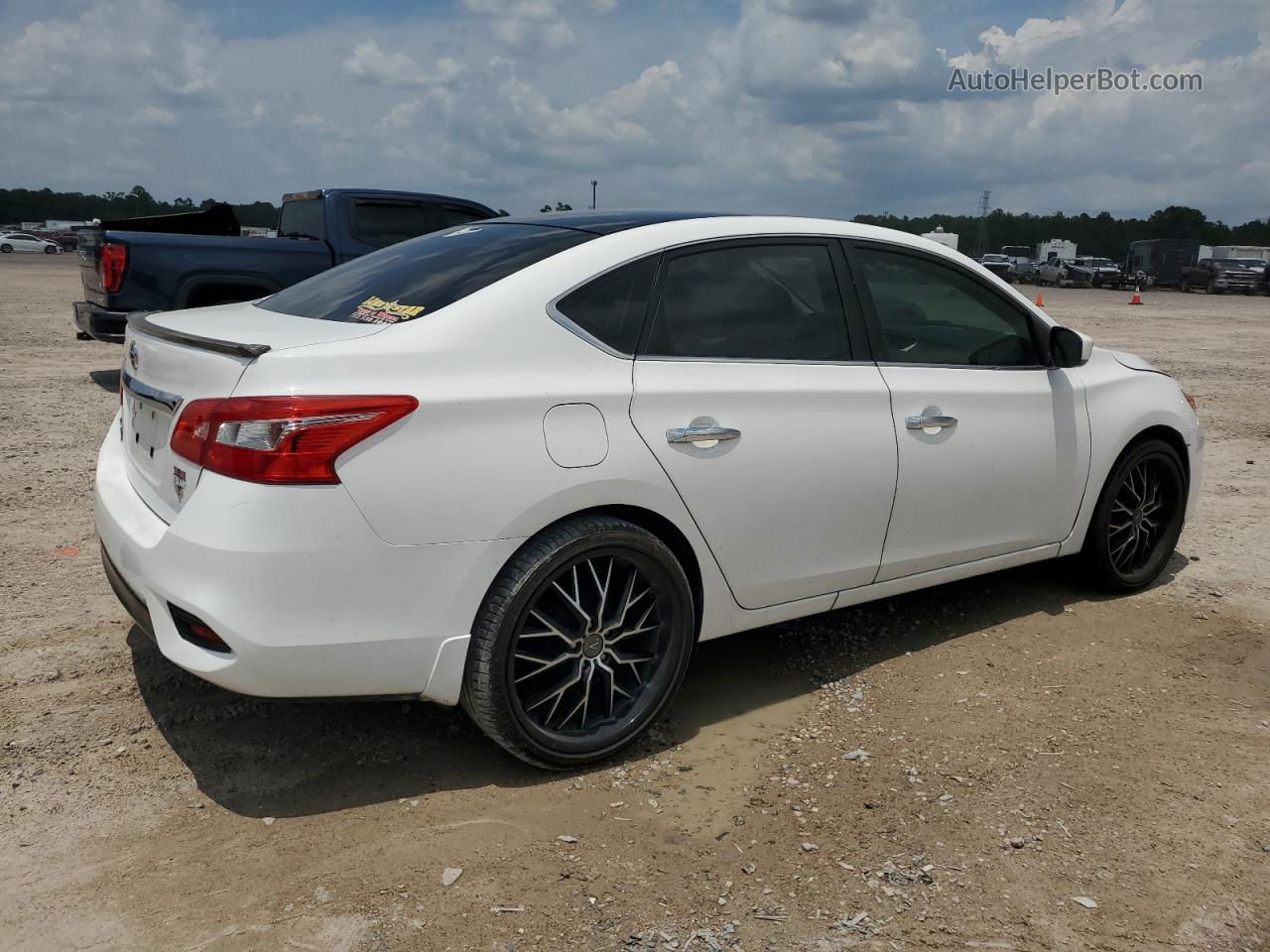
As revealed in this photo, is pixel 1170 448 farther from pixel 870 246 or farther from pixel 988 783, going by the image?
pixel 988 783

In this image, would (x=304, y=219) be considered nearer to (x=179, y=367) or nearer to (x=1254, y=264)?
(x=179, y=367)

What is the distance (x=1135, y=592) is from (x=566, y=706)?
10.4 ft

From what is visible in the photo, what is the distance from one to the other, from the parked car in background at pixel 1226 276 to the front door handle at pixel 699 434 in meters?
42.4

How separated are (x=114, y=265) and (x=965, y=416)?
25.7 feet

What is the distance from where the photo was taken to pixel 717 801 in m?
3.26

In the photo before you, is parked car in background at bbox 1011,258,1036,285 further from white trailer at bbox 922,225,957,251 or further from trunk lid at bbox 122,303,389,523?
trunk lid at bbox 122,303,389,523

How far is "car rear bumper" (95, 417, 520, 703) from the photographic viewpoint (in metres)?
2.78

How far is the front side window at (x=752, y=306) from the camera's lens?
3.52 meters

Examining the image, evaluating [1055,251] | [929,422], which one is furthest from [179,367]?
[1055,251]

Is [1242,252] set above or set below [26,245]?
above

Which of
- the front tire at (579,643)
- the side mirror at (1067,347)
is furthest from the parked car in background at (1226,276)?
the front tire at (579,643)

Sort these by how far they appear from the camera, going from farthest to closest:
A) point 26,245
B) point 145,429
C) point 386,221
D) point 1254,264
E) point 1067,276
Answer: point 26,245
point 1067,276
point 1254,264
point 386,221
point 145,429

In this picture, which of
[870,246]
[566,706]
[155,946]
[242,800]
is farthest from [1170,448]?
[155,946]

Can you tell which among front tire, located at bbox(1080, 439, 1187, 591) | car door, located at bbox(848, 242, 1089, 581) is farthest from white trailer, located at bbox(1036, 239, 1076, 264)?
car door, located at bbox(848, 242, 1089, 581)
